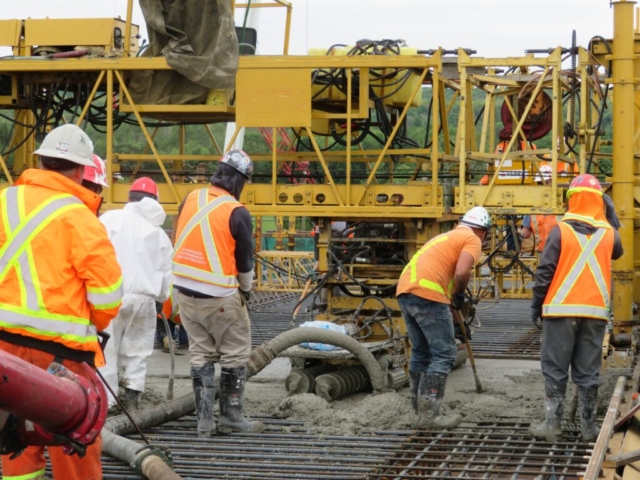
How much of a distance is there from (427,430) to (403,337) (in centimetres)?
166

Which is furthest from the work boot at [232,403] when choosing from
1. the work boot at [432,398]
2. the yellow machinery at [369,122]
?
the yellow machinery at [369,122]

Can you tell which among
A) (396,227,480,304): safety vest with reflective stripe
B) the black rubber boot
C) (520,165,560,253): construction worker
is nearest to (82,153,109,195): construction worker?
the black rubber boot

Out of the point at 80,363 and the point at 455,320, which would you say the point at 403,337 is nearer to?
the point at 455,320

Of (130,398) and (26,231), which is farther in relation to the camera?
(130,398)

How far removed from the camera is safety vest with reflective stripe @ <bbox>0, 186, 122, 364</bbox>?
468 centimetres

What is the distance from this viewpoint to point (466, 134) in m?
10.4

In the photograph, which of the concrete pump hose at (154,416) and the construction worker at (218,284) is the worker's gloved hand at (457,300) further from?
the concrete pump hose at (154,416)

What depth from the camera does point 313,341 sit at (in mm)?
8562

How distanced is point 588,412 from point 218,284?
107 inches

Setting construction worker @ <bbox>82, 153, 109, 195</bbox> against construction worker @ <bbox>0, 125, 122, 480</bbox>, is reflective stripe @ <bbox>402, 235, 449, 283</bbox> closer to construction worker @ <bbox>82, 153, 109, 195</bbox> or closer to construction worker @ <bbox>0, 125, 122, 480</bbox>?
construction worker @ <bbox>82, 153, 109, 195</bbox>

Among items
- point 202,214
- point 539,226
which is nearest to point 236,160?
point 202,214

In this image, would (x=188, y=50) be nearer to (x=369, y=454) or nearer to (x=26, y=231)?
(x=369, y=454)

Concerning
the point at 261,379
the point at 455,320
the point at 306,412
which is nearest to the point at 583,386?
the point at 306,412

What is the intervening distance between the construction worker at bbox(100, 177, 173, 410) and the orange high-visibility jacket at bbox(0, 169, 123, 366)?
3130 mm
